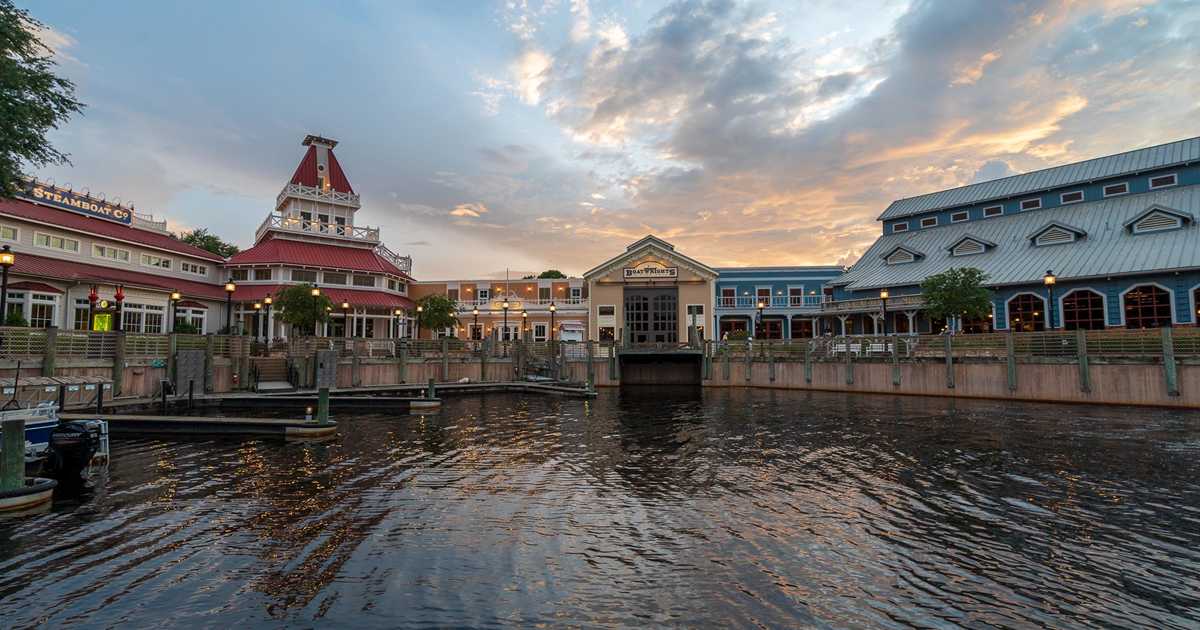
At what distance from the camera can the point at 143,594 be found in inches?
260

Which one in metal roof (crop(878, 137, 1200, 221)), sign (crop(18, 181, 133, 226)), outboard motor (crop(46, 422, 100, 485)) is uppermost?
metal roof (crop(878, 137, 1200, 221))

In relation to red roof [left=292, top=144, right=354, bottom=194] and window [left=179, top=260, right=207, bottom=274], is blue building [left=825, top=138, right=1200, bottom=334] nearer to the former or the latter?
red roof [left=292, top=144, right=354, bottom=194]

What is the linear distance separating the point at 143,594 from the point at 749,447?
14.2 meters

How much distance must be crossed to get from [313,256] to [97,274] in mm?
13594

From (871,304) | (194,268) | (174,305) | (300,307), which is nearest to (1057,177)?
(871,304)

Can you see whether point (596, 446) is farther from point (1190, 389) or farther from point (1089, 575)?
point (1190, 389)

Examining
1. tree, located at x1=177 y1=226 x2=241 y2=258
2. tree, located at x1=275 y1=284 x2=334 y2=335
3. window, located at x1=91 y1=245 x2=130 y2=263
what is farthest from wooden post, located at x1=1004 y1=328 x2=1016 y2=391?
tree, located at x1=177 y1=226 x2=241 y2=258

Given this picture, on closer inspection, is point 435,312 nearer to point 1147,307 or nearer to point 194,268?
point 194,268

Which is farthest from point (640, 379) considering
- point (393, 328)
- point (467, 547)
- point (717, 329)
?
point (467, 547)

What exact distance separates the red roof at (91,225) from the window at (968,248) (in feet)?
195

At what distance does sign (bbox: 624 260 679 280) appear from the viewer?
1951 inches

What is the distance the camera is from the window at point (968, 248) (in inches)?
1690

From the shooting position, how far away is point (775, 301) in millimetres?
57125

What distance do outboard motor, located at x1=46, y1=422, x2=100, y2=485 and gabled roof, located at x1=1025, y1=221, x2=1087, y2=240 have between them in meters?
51.9
